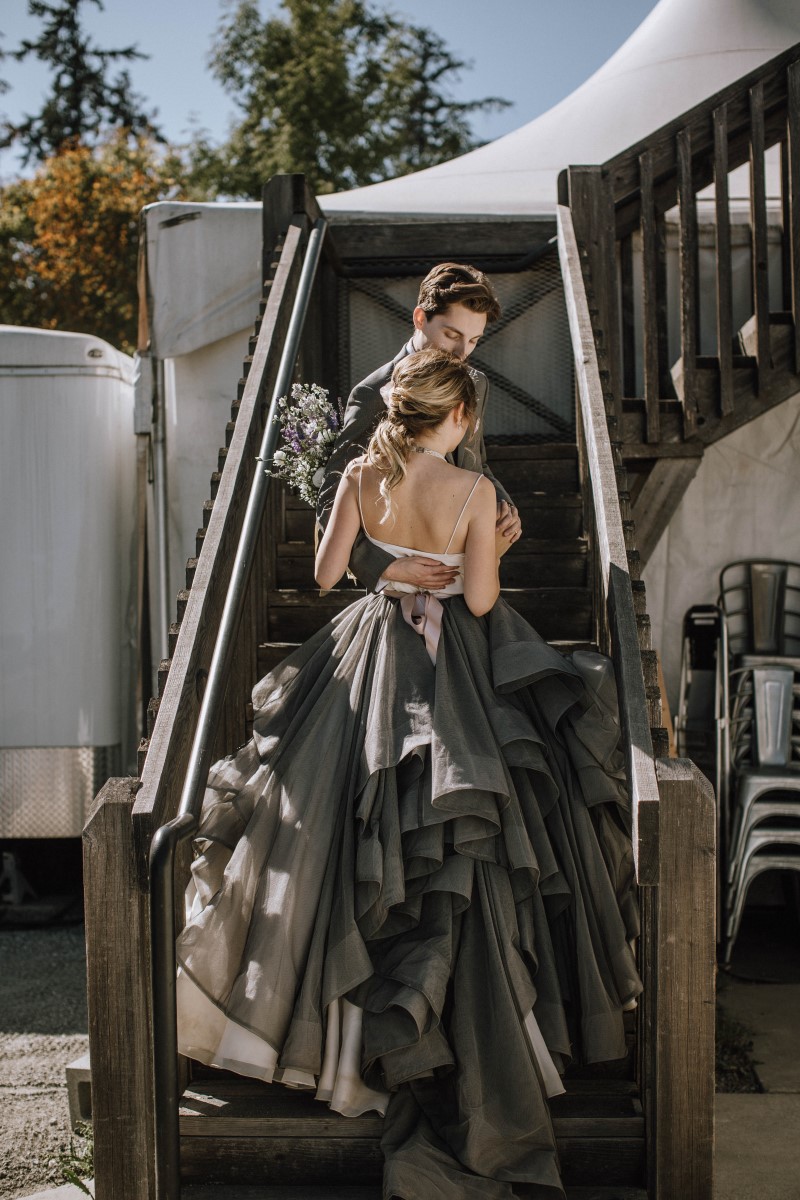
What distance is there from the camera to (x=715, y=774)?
218 inches

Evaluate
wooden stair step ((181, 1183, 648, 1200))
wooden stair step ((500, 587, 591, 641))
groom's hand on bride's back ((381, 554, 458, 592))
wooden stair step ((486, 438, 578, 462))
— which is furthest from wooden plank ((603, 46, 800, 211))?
wooden stair step ((181, 1183, 648, 1200))

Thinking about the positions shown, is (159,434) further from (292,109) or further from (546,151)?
(292,109)

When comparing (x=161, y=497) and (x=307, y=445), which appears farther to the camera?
(x=161, y=497)

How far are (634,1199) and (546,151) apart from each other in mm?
5921

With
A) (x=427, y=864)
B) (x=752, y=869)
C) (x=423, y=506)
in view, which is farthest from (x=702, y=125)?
(x=427, y=864)

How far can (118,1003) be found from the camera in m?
2.59

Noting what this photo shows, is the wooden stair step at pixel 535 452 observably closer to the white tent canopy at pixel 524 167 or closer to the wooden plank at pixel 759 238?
the wooden plank at pixel 759 238

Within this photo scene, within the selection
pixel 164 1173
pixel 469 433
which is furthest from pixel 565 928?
pixel 469 433

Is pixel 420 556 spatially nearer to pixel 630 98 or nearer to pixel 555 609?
pixel 555 609

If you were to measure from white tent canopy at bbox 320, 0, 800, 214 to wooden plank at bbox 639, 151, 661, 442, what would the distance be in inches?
56.4

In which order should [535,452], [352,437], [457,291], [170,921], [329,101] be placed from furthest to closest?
1. [329,101]
2. [535,452]
3. [352,437]
4. [457,291]
5. [170,921]

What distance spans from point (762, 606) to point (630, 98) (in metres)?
3.38

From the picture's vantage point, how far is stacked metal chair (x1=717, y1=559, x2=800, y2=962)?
196 inches

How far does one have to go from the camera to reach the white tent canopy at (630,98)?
6664 mm
